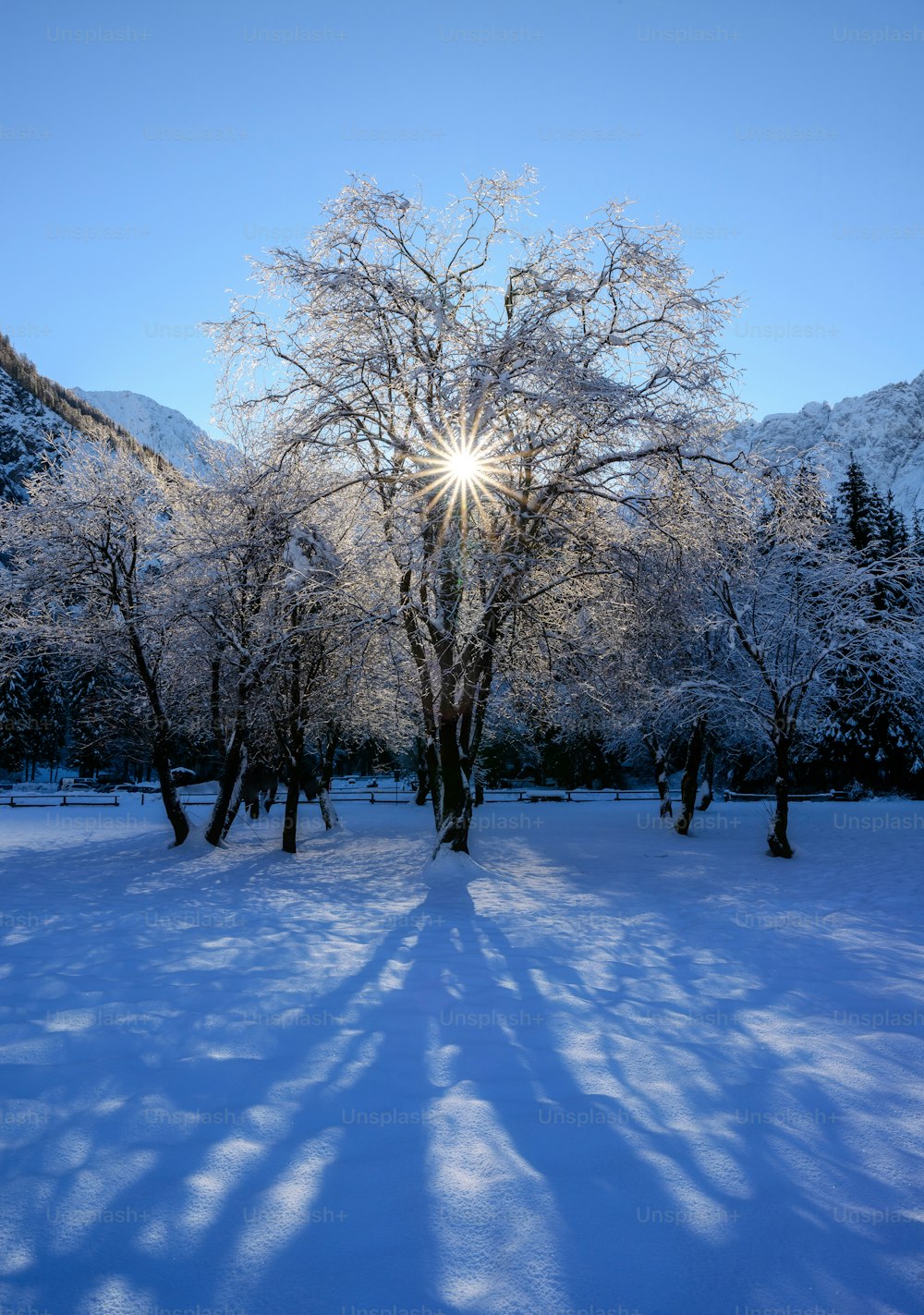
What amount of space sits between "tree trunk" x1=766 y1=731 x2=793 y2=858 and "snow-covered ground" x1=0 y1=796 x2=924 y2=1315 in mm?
6964

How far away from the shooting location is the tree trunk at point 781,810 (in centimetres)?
1664

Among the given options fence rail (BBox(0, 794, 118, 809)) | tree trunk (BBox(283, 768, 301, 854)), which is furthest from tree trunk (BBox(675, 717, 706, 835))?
fence rail (BBox(0, 794, 118, 809))

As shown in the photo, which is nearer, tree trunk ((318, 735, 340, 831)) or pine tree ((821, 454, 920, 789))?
tree trunk ((318, 735, 340, 831))

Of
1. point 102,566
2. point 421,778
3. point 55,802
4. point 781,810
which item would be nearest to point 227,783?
point 102,566

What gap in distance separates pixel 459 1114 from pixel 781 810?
47.4 feet

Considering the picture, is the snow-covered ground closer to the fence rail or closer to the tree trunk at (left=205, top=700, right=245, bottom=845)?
the tree trunk at (left=205, top=700, right=245, bottom=845)

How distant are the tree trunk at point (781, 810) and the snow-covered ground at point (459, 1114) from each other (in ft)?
22.8

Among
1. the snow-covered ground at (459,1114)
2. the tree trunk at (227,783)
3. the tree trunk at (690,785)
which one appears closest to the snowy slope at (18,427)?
the tree trunk at (227,783)

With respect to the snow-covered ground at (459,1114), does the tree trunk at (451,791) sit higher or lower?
higher

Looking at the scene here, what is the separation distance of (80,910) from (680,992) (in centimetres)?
755

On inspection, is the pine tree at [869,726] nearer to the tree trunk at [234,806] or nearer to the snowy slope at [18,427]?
the tree trunk at [234,806]

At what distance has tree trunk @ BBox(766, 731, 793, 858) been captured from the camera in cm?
1664

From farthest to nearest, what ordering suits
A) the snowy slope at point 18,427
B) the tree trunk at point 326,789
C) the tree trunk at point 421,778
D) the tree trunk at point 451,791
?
the snowy slope at point 18,427 → the tree trunk at point 421,778 → the tree trunk at point 326,789 → the tree trunk at point 451,791

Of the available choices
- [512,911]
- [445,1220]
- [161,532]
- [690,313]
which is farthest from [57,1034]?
[690,313]
